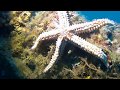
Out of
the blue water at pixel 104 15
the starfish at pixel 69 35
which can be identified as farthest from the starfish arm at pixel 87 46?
the blue water at pixel 104 15

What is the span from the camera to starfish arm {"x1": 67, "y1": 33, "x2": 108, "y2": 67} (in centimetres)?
313

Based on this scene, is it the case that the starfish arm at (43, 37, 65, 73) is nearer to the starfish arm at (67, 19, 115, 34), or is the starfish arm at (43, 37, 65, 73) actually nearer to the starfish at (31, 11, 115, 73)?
the starfish at (31, 11, 115, 73)

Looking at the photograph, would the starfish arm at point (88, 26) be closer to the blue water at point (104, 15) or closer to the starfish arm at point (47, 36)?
the blue water at point (104, 15)

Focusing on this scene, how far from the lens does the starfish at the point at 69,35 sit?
315 cm

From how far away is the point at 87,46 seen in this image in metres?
3.21

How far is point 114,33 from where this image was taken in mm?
3637

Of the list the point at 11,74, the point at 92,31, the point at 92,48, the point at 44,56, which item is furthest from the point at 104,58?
the point at 11,74

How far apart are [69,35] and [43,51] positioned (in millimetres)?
383

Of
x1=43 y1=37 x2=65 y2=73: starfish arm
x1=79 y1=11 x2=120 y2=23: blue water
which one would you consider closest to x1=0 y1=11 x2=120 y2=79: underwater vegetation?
x1=43 y1=37 x2=65 y2=73: starfish arm

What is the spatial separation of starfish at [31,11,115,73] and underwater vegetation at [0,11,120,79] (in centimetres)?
7

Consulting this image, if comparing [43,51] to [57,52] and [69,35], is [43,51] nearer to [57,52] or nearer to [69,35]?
[57,52]

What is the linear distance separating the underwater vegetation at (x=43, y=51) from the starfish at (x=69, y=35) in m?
0.07
